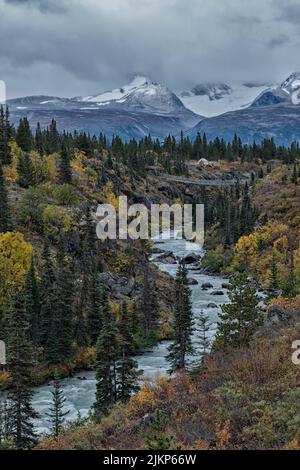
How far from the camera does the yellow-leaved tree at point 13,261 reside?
178 ft

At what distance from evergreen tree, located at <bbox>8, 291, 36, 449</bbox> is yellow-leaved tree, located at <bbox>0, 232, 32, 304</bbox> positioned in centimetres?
1511

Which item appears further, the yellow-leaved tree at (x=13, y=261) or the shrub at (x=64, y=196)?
the shrub at (x=64, y=196)

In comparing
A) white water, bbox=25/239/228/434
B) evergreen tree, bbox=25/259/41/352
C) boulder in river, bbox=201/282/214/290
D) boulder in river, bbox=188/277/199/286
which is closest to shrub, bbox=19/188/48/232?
evergreen tree, bbox=25/259/41/352

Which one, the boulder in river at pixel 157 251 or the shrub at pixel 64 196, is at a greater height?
the shrub at pixel 64 196

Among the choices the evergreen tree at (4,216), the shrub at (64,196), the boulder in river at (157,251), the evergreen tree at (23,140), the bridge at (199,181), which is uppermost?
the evergreen tree at (23,140)

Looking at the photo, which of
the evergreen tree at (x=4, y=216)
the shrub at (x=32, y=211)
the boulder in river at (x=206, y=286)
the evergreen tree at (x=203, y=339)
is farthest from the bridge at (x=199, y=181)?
the evergreen tree at (x=203, y=339)

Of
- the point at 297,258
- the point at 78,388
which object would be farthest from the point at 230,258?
the point at 78,388

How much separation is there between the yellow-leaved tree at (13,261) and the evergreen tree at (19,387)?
1511cm

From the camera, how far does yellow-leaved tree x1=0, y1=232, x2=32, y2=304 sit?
5425 cm

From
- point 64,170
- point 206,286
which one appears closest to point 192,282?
point 206,286

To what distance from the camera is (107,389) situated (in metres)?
33.6

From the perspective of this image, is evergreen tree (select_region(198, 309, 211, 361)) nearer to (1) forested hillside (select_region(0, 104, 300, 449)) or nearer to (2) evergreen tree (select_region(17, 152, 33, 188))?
(1) forested hillside (select_region(0, 104, 300, 449))

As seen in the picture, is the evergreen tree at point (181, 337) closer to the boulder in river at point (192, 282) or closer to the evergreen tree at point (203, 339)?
the evergreen tree at point (203, 339)
